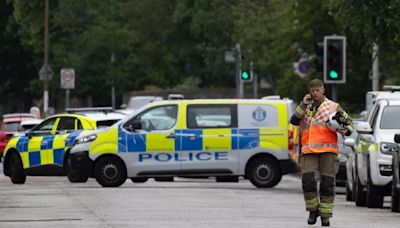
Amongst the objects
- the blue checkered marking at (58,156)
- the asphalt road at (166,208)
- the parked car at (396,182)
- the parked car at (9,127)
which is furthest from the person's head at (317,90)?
the parked car at (9,127)

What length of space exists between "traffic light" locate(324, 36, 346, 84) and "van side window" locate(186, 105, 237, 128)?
2218 millimetres

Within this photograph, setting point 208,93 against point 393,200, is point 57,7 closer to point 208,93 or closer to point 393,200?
point 208,93

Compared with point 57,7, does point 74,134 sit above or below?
below

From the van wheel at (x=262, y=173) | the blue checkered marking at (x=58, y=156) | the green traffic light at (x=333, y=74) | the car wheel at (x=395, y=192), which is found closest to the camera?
the car wheel at (x=395, y=192)

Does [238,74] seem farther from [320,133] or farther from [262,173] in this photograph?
[320,133]

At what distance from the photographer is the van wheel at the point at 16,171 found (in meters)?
31.5

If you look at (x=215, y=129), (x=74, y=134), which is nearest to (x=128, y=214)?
(x=215, y=129)

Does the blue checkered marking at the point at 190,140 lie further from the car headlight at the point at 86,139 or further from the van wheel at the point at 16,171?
the van wheel at the point at 16,171

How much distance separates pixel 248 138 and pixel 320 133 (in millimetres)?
11340

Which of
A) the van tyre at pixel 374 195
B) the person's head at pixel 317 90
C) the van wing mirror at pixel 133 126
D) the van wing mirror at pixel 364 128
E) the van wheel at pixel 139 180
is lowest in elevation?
the van wheel at pixel 139 180

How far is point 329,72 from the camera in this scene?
97.3 feet

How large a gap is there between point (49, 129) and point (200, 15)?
4358 cm

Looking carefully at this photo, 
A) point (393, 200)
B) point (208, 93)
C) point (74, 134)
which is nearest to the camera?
point (393, 200)

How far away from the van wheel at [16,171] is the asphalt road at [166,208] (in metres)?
2.26
